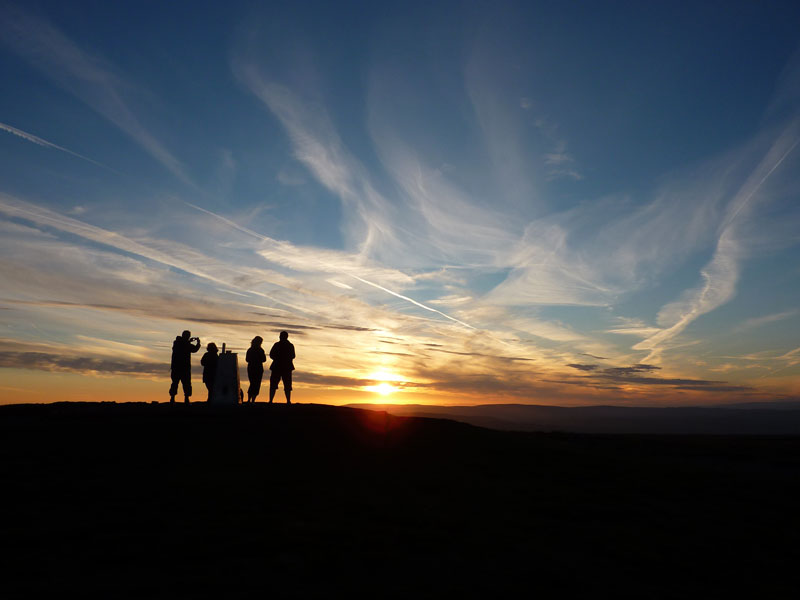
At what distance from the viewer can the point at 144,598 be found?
5539mm

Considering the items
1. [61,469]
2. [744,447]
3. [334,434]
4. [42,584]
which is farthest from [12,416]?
[744,447]

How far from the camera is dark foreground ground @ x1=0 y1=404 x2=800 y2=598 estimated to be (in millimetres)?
6332

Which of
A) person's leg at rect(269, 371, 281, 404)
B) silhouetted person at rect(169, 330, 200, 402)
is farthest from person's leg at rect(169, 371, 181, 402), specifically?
person's leg at rect(269, 371, 281, 404)

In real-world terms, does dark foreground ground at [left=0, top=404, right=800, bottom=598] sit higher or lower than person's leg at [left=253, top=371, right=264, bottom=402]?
lower

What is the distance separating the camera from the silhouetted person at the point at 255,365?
23.2 metres

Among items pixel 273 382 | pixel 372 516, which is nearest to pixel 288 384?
pixel 273 382

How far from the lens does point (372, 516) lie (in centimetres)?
874

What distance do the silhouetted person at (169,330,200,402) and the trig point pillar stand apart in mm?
1149

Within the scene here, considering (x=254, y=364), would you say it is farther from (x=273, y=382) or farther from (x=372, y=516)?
(x=372, y=516)

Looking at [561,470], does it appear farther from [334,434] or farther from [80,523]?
[80,523]

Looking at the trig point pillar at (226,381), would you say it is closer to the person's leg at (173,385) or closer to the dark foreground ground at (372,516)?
the person's leg at (173,385)

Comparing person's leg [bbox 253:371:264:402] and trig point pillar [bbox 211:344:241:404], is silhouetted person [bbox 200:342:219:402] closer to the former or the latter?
trig point pillar [bbox 211:344:241:404]

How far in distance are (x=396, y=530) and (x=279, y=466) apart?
15.9 feet

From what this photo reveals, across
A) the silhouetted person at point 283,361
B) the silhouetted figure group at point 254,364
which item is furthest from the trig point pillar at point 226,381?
the silhouetted person at point 283,361
